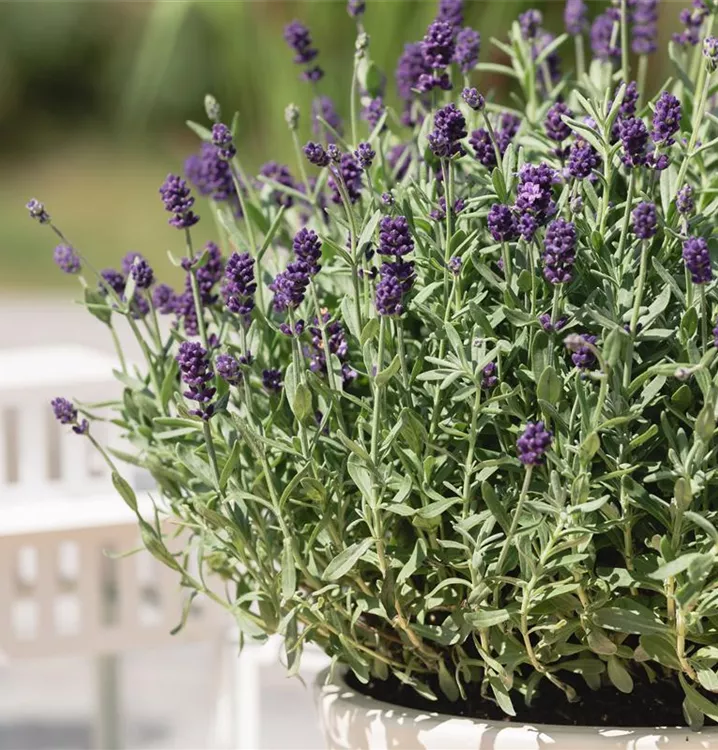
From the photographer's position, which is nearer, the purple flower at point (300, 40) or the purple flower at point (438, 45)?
the purple flower at point (438, 45)

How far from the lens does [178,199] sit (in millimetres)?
575

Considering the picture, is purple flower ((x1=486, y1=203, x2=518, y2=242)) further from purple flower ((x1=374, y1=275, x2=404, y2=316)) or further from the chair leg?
the chair leg

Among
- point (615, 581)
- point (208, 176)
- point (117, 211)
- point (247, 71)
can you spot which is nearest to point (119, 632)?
point (208, 176)

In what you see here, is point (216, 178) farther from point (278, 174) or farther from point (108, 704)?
point (108, 704)

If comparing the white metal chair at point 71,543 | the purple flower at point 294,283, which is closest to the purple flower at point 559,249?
the purple flower at point 294,283

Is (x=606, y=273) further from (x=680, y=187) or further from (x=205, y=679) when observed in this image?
(x=205, y=679)

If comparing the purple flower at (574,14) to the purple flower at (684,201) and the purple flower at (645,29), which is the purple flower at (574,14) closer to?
the purple flower at (645,29)

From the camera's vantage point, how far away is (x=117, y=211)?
783 centimetres

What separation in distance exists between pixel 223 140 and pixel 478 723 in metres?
0.30

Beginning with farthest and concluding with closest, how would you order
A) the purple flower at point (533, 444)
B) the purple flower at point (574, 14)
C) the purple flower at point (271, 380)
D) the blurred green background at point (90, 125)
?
the blurred green background at point (90, 125), the purple flower at point (574, 14), the purple flower at point (271, 380), the purple flower at point (533, 444)

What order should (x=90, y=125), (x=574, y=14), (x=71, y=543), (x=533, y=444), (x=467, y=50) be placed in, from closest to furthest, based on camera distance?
(x=533, y=444), (x=467, y=50), (x=574, y=14), (x=71, y=543), (x=90, y=125)

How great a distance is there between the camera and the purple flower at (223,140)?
590mm

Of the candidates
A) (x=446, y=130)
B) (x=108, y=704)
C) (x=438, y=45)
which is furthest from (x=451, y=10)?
(x=108, y=704)

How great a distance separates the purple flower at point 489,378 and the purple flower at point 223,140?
0.59 feet
